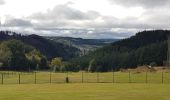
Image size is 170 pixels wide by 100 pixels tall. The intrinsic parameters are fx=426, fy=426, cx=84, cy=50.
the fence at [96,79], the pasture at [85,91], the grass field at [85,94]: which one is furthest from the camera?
the fence at [96,79]

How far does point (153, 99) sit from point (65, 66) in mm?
161119

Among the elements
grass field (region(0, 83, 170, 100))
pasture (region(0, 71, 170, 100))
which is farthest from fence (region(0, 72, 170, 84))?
grass field (region(0, 83, 170, 100))

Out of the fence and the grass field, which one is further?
the fence

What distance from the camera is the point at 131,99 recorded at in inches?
1547

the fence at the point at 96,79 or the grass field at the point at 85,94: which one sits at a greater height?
the grass field at the point at 85,94

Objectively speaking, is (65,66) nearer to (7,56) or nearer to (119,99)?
(7,56)

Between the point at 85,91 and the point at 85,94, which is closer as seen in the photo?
the point at 85,94

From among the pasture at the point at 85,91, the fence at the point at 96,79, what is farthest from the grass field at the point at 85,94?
the fence at the point at 96,79

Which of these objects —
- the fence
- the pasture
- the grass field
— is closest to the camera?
the grass field

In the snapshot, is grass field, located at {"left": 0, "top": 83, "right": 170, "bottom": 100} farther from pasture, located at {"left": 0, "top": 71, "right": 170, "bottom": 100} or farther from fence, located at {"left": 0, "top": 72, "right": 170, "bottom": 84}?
fence, located at {"left": 0, "top": 72, "right": 170, "bottom": 84}

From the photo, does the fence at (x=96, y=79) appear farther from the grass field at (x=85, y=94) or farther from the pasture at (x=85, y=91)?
the grass field at (x=85, y=94)

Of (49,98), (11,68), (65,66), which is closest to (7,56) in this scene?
(11,68)

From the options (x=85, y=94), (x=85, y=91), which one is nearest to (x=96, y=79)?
(x=85, y=91)

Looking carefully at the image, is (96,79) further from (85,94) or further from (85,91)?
(85,94)
